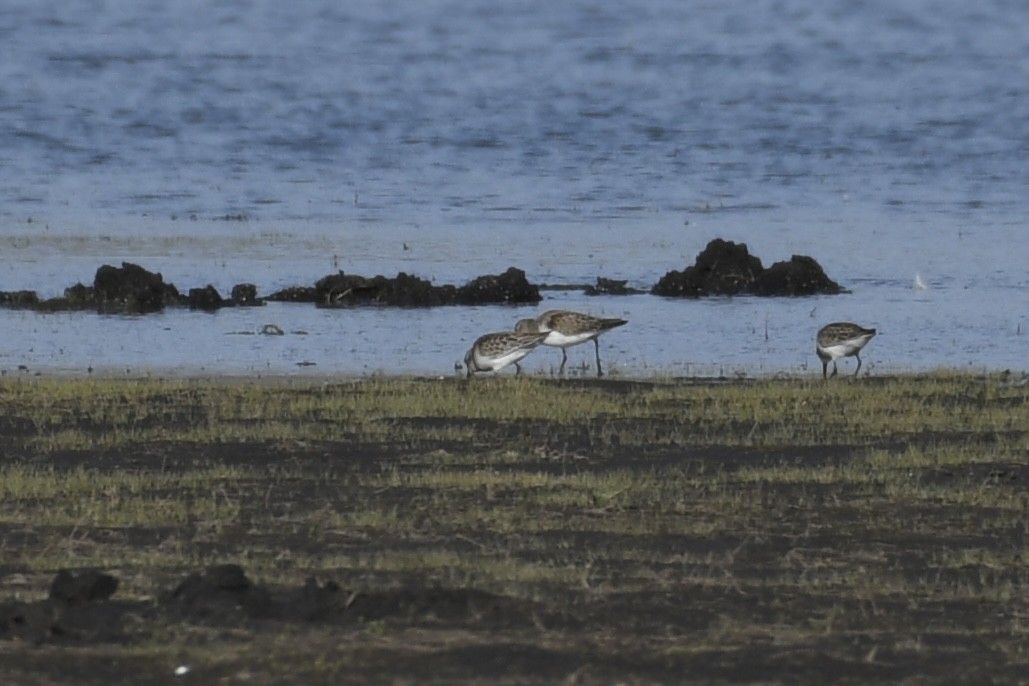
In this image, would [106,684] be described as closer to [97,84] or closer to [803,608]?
[803,608]

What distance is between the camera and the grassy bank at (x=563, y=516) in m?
8.68

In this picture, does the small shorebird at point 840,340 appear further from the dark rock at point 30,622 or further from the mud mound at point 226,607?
the dark rock at point 30,622

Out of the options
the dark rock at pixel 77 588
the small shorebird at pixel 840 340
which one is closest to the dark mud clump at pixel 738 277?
the small shorebird at pixel 840 340

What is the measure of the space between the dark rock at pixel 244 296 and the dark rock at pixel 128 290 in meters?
0.66

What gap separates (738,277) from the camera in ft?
76.8

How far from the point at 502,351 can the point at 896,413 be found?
351cm

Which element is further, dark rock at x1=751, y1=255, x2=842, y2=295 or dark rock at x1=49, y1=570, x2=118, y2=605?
dark rock at x1=751, y1=255, x2=842, y2=295

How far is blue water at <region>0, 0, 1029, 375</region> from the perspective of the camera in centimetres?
2067

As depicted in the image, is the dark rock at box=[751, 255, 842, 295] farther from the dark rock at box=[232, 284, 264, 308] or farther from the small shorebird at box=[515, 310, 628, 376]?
the small shorebird at box=[515, 310, 628, 376]

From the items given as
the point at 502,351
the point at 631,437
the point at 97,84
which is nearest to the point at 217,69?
the point at 97,84

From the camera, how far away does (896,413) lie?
581 inches

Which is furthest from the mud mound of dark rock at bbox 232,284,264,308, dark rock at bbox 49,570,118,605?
dark rock at bbox 232,284,264,308

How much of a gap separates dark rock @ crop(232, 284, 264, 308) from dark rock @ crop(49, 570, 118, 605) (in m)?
13.3

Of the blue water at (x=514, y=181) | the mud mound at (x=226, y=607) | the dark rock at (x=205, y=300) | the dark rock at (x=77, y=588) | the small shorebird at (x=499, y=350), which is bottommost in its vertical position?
the mud mound at (x=226, y=607)
